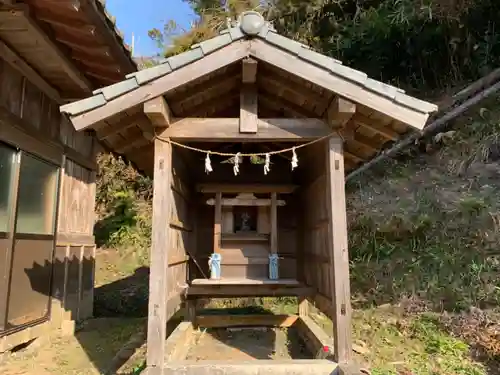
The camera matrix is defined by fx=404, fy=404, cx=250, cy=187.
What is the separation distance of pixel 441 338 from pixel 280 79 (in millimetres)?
3534

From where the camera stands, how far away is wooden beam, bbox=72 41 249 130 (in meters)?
3.54

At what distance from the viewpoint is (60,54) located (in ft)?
15.9

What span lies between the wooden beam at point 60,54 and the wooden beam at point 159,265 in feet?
6.01

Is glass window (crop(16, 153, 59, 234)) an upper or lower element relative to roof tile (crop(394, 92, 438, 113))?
lower

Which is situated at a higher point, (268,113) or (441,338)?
(268,113)

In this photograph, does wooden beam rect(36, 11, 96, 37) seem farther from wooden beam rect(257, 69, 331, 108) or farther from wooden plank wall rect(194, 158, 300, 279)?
wooden plank wall rect(194, 158, 300, 279)

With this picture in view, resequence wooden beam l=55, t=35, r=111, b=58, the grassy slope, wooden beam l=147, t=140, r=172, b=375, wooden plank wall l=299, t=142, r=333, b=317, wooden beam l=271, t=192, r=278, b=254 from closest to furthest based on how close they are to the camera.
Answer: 1. wooden beam l=147, t=140, r=172, b=375
2. wooden plank wall l=299, t=142, r=333, b=317
3. the grassy slope
4. wooden beam l=55, t=35, r=111, b=58
5. wooden beam l=271, t=192, r=278, b=254

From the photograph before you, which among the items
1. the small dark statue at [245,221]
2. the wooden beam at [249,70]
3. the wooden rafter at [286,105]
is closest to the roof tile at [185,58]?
the wooden beam at [249,70]

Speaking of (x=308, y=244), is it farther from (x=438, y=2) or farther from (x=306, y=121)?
(x=438, y=2)

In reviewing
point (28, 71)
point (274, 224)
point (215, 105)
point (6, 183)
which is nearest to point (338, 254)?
point (274, 224)

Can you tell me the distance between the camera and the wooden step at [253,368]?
3416 mm

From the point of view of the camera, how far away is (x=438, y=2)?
990cm

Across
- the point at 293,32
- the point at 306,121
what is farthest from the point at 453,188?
the point at 293,32

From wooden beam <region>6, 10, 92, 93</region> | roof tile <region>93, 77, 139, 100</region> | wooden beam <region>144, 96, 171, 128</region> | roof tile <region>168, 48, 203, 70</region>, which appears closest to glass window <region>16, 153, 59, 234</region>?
wooden beam <region>6, 10, 92, 93</region>
